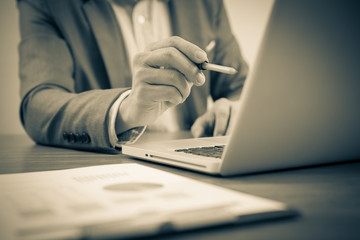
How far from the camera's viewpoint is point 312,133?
41 cm

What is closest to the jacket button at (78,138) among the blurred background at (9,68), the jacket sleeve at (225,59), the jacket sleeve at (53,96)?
the jacket sleeve at (53,96)

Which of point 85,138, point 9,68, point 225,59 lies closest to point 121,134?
point 85,138

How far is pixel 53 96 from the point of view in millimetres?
872

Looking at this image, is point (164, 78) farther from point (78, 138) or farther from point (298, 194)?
point (298, 194)

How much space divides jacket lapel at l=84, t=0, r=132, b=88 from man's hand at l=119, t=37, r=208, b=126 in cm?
52

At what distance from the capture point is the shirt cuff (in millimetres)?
684

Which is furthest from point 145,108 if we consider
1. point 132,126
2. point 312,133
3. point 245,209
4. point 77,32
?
point 77,32

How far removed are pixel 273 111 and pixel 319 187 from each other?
97 millimetres

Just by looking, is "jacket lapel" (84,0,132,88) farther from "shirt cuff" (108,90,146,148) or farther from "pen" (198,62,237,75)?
"pen" (198,62,237,75)

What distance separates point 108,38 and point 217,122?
0.56 m

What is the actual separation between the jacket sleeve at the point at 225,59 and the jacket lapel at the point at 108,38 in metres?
0.50

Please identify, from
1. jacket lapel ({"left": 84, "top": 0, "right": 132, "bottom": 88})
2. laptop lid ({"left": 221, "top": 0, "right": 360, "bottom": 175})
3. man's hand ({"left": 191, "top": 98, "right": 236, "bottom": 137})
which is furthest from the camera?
jacket lapel ({"left": 84, "top": 0, "right": 132, "bottom": 88})

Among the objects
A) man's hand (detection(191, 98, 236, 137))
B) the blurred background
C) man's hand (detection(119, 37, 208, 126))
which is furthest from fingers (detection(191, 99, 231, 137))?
the blurred background

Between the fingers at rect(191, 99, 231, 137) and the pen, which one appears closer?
the pen
